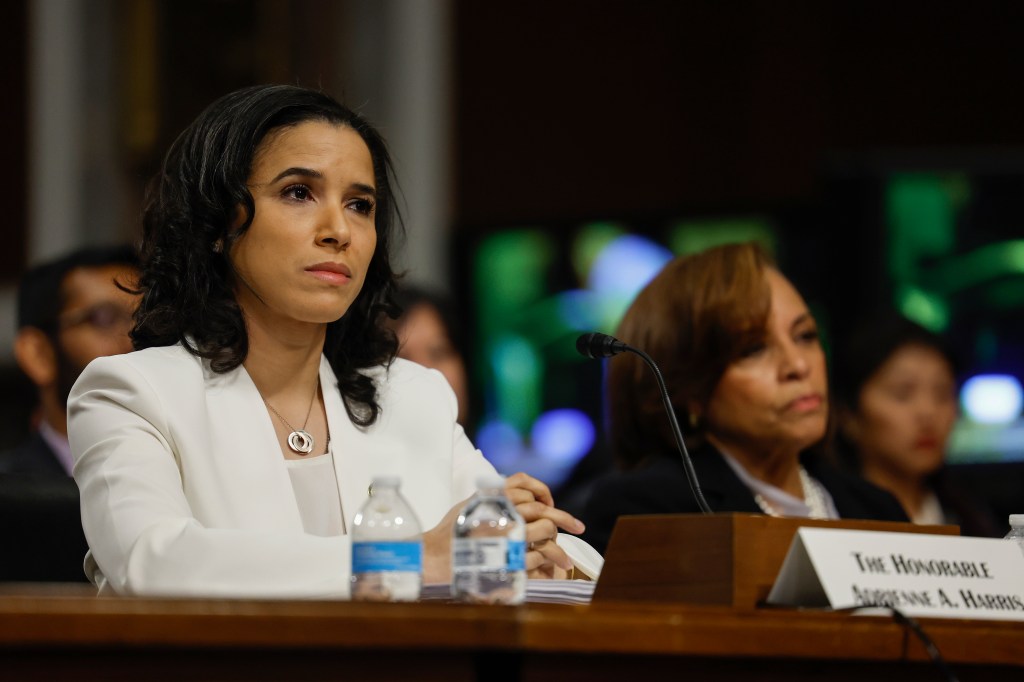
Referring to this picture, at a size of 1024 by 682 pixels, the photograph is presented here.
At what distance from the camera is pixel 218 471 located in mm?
2021

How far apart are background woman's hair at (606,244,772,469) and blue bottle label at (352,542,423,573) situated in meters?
1.52

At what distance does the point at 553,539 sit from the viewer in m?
1.98

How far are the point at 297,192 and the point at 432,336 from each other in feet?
6.75

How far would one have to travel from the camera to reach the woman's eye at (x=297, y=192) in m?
2.17

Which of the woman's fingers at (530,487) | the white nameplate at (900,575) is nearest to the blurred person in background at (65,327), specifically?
the woman's fingers at (530,487)

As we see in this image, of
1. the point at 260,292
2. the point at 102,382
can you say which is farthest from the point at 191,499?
the point at 260,292

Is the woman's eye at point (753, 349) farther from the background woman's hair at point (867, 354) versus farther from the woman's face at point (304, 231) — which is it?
the background woman's hair at point (867, 354)

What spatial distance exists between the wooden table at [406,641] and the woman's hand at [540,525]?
488 millimetres

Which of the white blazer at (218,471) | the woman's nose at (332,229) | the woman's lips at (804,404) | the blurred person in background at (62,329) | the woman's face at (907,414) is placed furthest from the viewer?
the woman's face at (907,414)

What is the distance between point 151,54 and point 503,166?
5.50 ft

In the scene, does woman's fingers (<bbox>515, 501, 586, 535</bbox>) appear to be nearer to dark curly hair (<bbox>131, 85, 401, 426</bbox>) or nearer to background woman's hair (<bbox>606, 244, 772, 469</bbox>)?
dark curly hair (<bbox>131, 85, 401, 426</bbox>)

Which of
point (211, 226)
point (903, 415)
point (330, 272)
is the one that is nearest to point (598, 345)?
point (330, 272)

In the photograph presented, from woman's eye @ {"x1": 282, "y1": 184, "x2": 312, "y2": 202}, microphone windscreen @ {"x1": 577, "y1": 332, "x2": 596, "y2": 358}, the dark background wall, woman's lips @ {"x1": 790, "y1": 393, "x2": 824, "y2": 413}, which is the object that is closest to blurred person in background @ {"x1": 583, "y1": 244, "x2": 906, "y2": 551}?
woman's lips @ {"x1": 790, "y1": 393, "x2": 824, "y2": 413}

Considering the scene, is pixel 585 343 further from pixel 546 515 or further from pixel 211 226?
pixel 211 226
